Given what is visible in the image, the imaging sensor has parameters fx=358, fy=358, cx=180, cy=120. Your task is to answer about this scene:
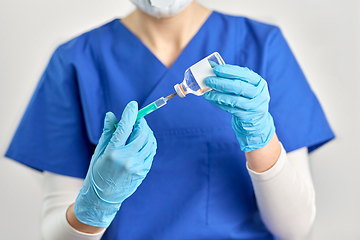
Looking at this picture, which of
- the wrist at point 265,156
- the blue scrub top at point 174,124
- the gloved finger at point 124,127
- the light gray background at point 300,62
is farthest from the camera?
the light gray background at point 300,62

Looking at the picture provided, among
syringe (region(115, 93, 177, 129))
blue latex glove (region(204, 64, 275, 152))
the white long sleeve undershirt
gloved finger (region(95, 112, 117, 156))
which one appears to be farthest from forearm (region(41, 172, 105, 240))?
blue latex glove (region(204, 64, 275, 152))

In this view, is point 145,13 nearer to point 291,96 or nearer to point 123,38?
point 123,38

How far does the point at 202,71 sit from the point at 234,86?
0.25 ft

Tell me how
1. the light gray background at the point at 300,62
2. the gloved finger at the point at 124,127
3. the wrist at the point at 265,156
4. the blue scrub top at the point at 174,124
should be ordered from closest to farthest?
the gloved finger at the point at 124,127 → the wrist at the point at 265,156 → the blue scrub top at the point at 174,124 → the light gray background at the point at 300,62

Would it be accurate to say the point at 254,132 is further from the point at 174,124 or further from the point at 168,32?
the point at 168,32

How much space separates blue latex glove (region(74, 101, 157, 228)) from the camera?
30.3 inches

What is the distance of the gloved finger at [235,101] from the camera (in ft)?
2.61

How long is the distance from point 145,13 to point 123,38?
11 cm

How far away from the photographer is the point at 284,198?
0.94 meters

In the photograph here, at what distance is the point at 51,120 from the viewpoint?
3.50 feet

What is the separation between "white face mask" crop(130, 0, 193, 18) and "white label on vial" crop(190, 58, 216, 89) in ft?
0.76

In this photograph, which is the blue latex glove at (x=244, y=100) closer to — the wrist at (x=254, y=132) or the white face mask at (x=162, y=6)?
the wrist at (x=254, y=132)

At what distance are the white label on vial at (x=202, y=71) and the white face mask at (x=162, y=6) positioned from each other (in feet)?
0.76

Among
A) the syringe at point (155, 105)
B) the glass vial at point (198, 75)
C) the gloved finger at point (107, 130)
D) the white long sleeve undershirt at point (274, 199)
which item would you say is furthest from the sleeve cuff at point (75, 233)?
the glass vial at point (198, 75)
